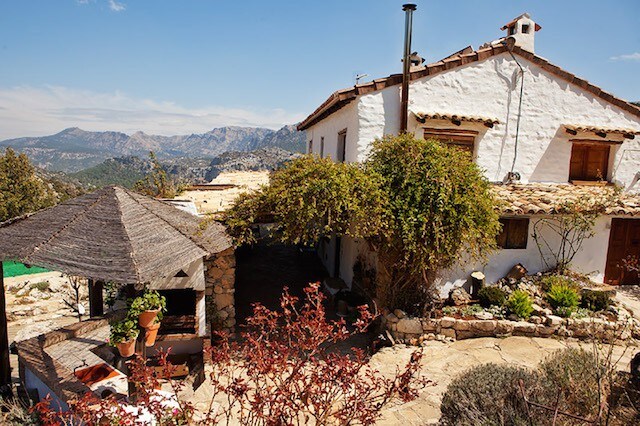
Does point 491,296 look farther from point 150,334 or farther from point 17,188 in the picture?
point 17,188

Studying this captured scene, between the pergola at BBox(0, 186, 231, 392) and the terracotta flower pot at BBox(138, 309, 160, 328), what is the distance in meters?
0.69

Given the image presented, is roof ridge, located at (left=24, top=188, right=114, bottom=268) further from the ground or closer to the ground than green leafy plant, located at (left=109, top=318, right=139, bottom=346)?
further from the ground

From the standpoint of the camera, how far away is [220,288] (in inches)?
377

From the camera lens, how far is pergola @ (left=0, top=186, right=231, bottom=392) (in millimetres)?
5039

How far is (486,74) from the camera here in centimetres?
1180

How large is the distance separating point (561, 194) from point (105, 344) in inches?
485

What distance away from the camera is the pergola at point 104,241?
5.04 metres

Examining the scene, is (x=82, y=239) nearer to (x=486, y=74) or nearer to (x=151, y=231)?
(x=151, y=231)

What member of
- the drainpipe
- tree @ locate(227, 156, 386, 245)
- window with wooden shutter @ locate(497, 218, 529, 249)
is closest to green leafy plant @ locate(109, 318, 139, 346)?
tree @ locate(227, 156, 386, 245)

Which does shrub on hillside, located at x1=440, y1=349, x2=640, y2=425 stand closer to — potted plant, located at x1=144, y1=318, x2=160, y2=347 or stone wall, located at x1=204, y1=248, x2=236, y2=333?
potted plant, located at x1=144, y1=318, x2=160, y2=347

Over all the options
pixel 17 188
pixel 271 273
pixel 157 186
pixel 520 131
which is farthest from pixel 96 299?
pixel 17 188

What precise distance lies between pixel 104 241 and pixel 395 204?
5.94 m

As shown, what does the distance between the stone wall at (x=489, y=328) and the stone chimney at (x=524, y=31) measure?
8485 millimetres

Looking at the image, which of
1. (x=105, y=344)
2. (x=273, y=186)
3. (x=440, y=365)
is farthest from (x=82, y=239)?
(x=440, y=365)
